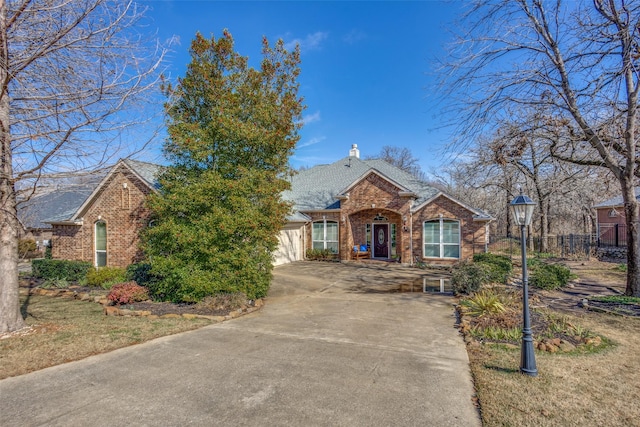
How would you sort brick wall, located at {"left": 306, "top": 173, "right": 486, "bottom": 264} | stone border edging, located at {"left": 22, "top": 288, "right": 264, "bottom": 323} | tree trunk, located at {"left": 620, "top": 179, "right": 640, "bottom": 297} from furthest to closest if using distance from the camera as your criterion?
1. brick wall, located at {"left": 306, "top": 173, "right": 486, "bottom": 264}
2. tree trunk, located at {"left": 620, "top": 179, "right": 640, "bottom": 297}
3. stone border edging, located at {"left": 22, "top": 288, "right": 264, "bottom": 323}

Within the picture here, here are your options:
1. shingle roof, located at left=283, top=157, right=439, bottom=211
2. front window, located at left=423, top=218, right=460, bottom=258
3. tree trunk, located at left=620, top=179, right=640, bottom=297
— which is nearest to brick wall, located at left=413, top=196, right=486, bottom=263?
front window, located at left=423, top=218, right=460, bottom=258

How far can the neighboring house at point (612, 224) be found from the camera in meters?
23.3

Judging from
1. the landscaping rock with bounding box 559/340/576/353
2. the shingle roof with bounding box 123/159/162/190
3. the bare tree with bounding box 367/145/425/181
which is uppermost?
the bare tree with bounding box 367/145/425/181

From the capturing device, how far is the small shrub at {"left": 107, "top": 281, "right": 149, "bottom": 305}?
9.67 m

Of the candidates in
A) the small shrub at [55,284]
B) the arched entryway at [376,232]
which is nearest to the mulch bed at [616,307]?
the arched entryway at [376,232]

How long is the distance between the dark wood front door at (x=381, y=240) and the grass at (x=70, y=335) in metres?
14.6

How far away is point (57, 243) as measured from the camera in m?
16.4

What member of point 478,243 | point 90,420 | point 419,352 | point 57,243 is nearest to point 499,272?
point 478,243

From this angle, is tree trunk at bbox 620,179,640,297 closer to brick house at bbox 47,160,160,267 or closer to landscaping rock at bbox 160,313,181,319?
landscaping rock at bbox 160,313,181,319

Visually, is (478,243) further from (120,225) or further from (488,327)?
(120,225)

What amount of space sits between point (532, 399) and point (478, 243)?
1477 centimetres

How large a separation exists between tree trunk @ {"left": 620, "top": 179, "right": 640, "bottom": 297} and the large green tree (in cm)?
1031

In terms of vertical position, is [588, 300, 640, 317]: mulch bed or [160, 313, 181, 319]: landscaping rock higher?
[588, 300, 640, 317]: mulch bed

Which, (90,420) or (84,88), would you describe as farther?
(84,88)
